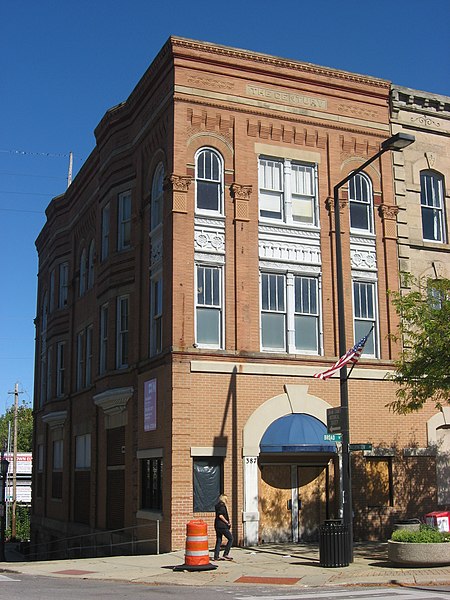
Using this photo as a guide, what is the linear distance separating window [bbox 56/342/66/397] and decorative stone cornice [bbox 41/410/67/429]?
117cm

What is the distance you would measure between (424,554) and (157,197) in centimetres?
1393

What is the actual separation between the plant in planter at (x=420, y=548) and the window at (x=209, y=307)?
809cm

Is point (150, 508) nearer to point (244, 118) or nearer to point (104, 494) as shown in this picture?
point (104, 494)

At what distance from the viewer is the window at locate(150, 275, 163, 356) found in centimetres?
2394

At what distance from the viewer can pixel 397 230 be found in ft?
84.5

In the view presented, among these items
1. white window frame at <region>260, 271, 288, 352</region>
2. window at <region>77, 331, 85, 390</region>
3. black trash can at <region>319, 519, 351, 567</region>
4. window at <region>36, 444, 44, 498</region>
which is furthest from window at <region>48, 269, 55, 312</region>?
black trash can at <region>319, 519, 351, 567</region>

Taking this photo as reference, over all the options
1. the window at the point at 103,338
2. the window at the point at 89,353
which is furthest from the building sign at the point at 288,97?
the window at the point at 89,353

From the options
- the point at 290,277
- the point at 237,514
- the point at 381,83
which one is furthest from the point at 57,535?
the point at 381,83

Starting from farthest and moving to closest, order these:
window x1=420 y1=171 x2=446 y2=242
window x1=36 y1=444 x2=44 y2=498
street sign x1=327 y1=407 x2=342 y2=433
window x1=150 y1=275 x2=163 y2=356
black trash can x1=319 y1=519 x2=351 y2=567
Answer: window x1=36 y1=444 x2=44 y2=498
window x1=420 y1=171 x2=446 y2=242
window x1=150 y1=275 x2=163 y2=356
street sign x1=327 y1=407 x2=342 y2=433
black trash can x1=319 y1=519 x2=351 y2=567

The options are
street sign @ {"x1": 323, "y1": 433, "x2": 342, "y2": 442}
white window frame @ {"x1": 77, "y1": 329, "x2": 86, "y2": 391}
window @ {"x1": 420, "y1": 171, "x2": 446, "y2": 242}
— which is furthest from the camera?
white window frame @ {"x1": 77, "y1": 329, "x2": 86, "y2": 391}

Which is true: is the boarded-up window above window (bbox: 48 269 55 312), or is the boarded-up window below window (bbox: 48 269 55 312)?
below

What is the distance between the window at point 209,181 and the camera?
23422 mm

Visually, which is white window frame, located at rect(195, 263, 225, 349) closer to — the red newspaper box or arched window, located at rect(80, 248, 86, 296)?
the red newspaper box

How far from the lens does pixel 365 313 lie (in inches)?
979
